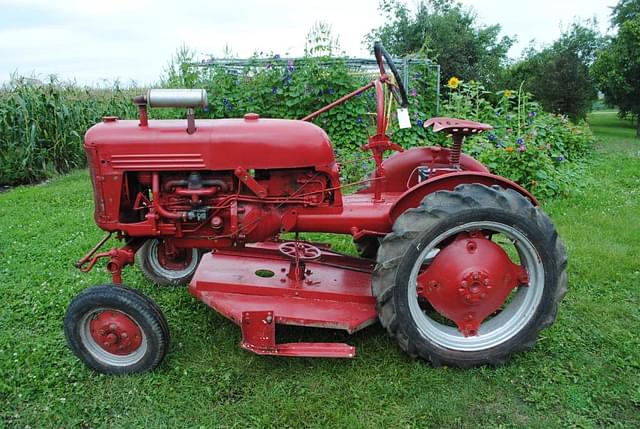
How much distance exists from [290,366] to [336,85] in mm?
5469

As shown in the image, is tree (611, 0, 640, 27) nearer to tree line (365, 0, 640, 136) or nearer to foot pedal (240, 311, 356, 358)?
tree line (365, 0, 640, 136)

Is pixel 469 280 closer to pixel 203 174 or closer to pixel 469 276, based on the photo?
pixel 469 276

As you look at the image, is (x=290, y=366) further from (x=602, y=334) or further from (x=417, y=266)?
(x=602, y=334)

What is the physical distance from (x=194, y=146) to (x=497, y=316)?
2019 millimetres

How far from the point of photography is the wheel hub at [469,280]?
287 cm

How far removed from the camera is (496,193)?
9.21ft

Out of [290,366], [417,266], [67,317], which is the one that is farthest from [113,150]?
[417,266]

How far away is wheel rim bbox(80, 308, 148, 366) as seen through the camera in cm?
283

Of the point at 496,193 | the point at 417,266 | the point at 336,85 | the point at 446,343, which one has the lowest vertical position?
the point at 446,343

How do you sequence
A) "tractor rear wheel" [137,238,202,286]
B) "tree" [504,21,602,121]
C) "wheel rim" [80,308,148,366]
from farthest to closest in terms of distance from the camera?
"tree" [504,21,602,121], "tractor rear wheel" [137,238,202,286], "wheel rim" [80,308,148,366]

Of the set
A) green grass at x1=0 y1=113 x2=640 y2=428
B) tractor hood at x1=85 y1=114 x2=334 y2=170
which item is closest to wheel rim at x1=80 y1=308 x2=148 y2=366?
green grass at x1=0 y1=113 x2=640 y2=428

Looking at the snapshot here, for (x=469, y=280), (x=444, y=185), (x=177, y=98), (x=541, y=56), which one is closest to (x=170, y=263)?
(x=177, y=98)

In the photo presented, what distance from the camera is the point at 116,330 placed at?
2.82 m

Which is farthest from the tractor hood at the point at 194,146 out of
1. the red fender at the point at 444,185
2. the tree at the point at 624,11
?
the tree at the point at 624,11
